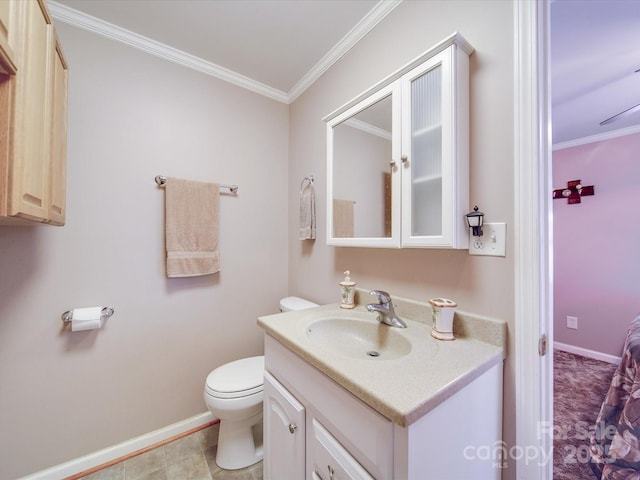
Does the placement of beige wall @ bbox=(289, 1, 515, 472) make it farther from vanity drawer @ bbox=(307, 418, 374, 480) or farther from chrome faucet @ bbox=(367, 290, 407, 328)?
vanity drawer @ bbox=(307, 418, 374, 480)

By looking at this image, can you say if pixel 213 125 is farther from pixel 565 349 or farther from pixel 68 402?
pixel 565 349

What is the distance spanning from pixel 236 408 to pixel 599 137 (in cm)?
412

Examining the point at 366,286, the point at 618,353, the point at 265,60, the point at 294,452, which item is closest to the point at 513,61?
the point at 366,286

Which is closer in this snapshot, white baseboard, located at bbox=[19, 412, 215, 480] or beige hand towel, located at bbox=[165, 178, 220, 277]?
white baseboard, located at bbox=[19, 412, 215, 480]

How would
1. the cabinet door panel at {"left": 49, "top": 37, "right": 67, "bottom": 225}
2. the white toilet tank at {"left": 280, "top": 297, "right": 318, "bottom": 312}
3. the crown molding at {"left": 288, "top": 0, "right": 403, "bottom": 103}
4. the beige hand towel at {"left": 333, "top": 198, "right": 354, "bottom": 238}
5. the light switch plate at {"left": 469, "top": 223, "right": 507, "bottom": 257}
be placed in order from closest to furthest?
1. the light switch plate at {"left": 469, "top": 223, "right": 507, "bottom": 257}
2. the cabinet door panel at {"left": 49, "top": 37, "right": 67, "bottom": 225}
3. the crown molding at {"left": 288, "top": 0, "right": 403, "bottom": 103}
4. the beige hand towel at {"left": 333, "top": 198, "right": 354, "bottom": 238}
5. the white toilet tank at {"left": 280, "top": 297, "right": 318, "bottom": 312}

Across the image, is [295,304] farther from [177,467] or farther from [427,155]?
[427,155]

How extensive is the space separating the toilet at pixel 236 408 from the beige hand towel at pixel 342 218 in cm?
89

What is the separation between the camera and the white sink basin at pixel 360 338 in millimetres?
970

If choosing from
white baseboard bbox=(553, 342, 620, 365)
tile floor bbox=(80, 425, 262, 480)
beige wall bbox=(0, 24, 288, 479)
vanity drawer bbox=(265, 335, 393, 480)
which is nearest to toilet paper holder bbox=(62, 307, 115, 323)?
beige wall bbox=(0, 24, 288, 479)

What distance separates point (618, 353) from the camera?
8.15 ft

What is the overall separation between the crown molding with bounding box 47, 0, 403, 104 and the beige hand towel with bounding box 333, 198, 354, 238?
91 cm

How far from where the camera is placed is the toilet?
1.24m

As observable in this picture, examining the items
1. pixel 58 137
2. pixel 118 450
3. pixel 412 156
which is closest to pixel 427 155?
pixel 412 156

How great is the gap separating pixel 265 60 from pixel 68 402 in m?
2.22
